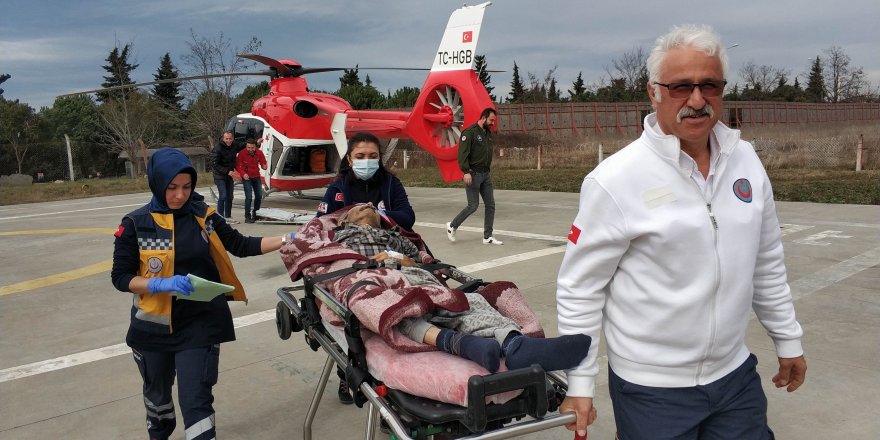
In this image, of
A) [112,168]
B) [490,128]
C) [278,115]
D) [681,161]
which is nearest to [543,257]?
[490,128]

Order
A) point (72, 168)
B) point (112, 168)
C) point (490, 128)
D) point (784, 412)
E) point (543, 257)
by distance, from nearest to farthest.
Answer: point (784, 412) → point (543, 257) → point (490, 128) → point (72, 168) → point (112, 168)

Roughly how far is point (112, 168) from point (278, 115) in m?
37.2

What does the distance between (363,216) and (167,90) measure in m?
57.4

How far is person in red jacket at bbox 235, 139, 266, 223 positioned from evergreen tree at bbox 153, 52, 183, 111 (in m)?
24.9

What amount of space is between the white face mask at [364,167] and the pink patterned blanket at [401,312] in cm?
88

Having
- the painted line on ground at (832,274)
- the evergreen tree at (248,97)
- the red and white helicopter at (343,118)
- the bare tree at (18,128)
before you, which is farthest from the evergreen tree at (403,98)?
the painted line on ground at (832,274)

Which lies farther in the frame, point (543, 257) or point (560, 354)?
point (543, 257)

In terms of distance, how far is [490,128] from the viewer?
9.48m

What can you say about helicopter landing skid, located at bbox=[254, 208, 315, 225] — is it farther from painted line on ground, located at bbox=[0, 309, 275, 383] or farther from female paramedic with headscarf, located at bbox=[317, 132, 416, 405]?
female paramedic with headscarf, located at bbox=[317, 132, 416, 405]

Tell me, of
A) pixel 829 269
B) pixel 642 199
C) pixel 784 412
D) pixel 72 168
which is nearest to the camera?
pixel 642 199

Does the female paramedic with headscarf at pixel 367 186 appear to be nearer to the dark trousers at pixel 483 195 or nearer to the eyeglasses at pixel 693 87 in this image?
the eyeglasses at pixel 693 87

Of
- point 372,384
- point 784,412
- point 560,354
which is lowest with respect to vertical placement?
point 784,412

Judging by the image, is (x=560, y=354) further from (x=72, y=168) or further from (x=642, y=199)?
(x=72, y=168)

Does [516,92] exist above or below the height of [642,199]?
above
